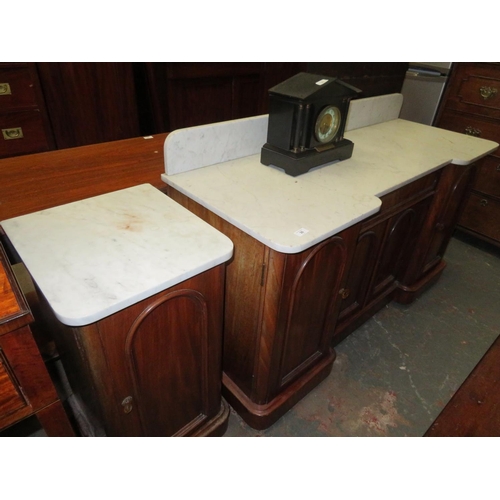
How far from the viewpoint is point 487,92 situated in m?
2.01

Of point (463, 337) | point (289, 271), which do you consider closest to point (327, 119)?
point (289, 271)

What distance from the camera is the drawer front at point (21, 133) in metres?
1.87

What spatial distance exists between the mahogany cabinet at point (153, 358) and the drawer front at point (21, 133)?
4.64 ft

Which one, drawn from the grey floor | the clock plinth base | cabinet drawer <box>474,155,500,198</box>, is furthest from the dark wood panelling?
cabinet drawer <box>474,155,500,198</box>

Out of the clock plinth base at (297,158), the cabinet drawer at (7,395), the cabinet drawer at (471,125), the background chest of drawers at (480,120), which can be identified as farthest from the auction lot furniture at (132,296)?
the cabinet drawer at (471,125)

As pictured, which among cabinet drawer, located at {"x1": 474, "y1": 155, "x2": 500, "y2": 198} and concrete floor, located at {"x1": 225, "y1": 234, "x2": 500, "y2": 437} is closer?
concrete floor, located at {"x1": 225, "y1": 234, "x2": 500, "y2": 437}

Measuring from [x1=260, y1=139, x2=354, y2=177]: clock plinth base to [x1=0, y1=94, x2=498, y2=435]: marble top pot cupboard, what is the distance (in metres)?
0.03

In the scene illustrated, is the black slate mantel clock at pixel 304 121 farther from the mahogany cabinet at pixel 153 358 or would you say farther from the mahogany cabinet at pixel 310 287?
the mahogany cabinet at pixel 153 358

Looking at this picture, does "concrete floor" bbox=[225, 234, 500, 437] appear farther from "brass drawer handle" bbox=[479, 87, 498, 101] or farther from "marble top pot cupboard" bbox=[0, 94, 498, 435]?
"brass drawer handle" bbox=[479, 87, 498, 101]

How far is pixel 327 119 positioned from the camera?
130 centimetres

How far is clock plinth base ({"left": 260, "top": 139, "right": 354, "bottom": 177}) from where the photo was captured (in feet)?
4.11

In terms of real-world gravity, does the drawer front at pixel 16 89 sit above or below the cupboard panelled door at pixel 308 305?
above

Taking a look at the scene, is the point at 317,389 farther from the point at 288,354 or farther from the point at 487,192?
the point at 487,192

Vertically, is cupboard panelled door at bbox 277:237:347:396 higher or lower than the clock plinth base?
lower
